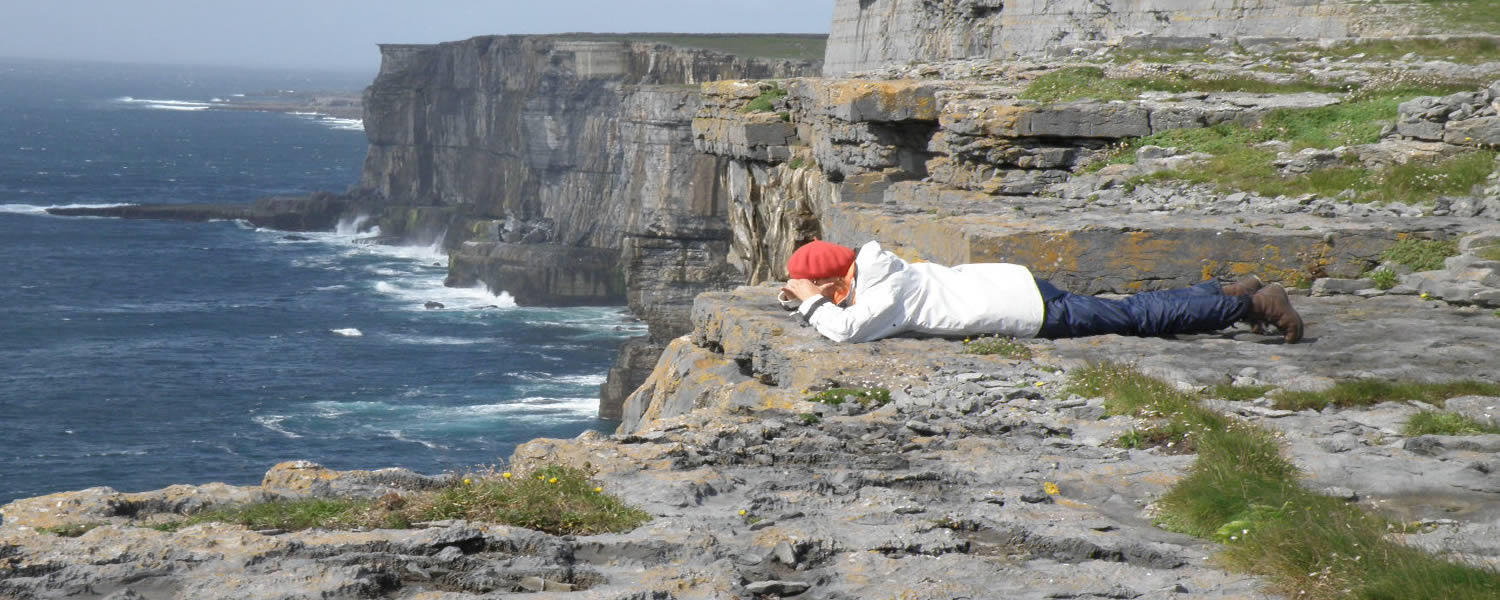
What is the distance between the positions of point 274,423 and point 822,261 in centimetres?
4358

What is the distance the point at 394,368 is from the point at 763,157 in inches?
1539

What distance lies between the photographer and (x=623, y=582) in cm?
500

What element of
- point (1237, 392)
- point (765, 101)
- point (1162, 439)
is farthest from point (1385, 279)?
point (765, 101)

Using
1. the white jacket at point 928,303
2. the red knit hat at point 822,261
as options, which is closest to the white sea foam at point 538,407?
the red knit hat at point 822,261

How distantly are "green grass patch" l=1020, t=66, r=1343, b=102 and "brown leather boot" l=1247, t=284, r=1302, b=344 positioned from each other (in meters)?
5.78

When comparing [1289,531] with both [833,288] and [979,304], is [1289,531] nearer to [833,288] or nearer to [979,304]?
[979,304]

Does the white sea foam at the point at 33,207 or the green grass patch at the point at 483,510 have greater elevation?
the green grass patch at the point at 483,510

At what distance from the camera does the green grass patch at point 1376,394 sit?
7.11 metres

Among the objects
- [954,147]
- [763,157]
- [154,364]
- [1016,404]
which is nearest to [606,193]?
[154,364]

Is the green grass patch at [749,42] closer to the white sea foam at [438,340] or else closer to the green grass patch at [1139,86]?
the white sea foam at [438,340]

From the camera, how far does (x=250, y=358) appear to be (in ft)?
203

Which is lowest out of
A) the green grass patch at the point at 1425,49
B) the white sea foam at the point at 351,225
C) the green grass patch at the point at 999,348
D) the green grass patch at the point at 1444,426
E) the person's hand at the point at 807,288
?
the white sea foam at the point at 351,225

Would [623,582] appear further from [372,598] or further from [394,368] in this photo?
[394,368]

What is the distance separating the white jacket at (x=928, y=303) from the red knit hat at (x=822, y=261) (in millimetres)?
157
